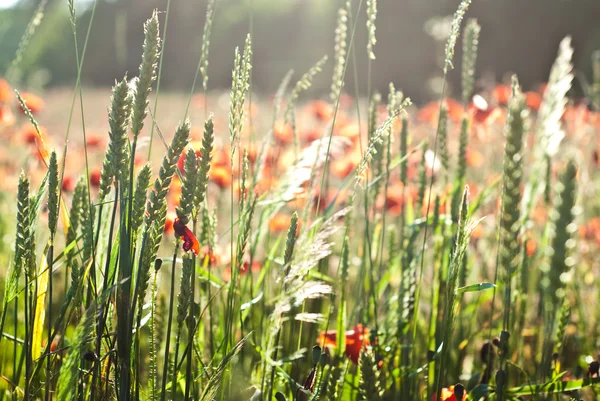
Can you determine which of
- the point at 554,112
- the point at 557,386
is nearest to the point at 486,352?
the point at 557,386

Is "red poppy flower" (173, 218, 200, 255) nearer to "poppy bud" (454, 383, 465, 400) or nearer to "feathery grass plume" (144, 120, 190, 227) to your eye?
"feathery grass plume" (144, 120, 190, 227)

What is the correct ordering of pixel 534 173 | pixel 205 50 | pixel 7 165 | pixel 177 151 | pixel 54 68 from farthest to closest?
pixel 54 68
pixel 7 165
pixel 534 173
pixel 205 50
pixel 177 151

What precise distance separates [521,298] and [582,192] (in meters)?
1.23

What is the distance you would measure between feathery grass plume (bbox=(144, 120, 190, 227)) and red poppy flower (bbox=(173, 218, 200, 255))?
0.9 inches

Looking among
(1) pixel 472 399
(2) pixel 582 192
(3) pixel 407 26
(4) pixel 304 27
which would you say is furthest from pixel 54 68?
(1) pixel 472 399

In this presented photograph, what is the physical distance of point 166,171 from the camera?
26.0 inches

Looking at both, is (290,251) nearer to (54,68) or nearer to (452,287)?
(452,287)

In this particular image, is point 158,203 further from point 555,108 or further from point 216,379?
point 555,108

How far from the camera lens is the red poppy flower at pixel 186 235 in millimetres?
683

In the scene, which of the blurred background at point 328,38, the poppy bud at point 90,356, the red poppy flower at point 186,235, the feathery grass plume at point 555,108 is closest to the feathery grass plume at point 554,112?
the feathery grass plume at point 555,108

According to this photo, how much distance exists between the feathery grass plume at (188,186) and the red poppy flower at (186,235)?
2 centimetres

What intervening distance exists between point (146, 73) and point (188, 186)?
118mm

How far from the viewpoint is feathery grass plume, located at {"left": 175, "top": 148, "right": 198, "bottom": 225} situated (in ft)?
2.16

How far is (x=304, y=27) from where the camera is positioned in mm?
13633
